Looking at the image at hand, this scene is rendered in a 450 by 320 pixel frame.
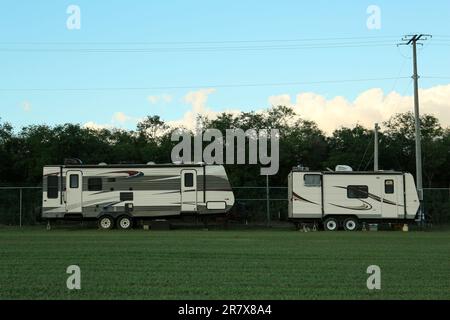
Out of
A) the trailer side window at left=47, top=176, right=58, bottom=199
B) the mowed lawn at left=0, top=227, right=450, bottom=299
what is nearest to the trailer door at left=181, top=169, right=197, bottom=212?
the trailer side window at left=47, top=176, right=58, bottom=199

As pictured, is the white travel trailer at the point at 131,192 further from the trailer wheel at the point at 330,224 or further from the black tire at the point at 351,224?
the black tire at the point at 351,224

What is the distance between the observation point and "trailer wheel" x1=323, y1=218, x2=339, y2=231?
30595 mm

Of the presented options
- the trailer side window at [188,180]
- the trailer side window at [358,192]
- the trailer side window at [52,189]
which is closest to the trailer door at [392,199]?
the trailer side window at [358,192]

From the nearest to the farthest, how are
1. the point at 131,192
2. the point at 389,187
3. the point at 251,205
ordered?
1. the point at 131,192
2. the point at 389,187
3. the point at 251,205

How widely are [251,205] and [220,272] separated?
77.6 feet

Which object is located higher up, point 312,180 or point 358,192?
point 312,180

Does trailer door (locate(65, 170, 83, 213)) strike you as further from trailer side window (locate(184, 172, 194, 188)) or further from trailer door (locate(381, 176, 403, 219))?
trailer door (locate(381, 176, 403, 219))

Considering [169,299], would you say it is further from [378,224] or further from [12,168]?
[12,168]

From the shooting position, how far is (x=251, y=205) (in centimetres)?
3531

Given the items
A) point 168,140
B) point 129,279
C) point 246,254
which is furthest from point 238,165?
point 129,279

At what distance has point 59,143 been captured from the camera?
45031 mm

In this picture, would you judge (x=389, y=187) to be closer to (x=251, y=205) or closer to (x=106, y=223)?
(x=251, y=205)

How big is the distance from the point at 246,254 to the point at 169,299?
7005mm

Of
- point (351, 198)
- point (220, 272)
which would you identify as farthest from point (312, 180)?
point (220, 272)
